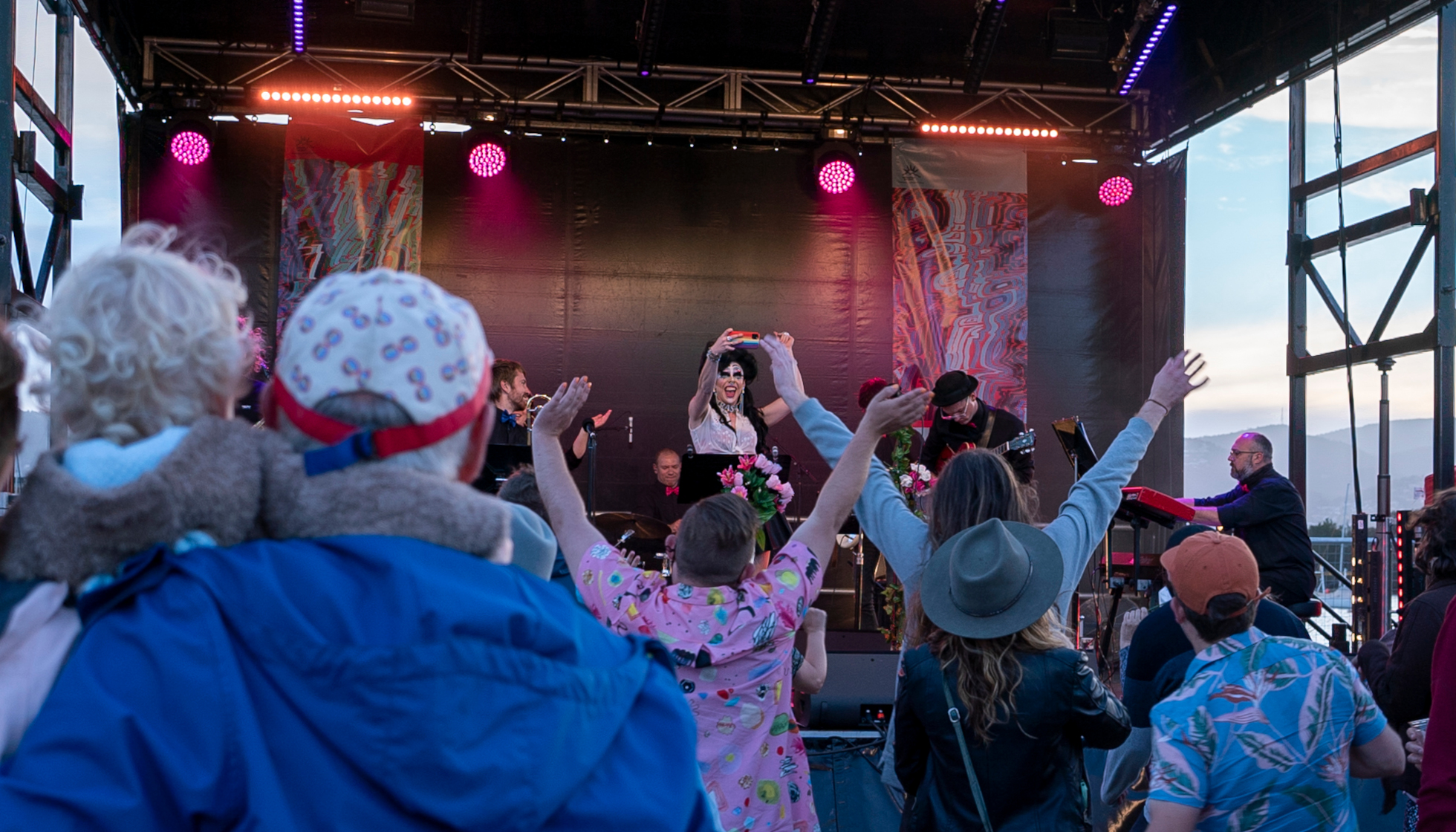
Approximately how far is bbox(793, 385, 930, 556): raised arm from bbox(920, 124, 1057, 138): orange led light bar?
7.01 metres

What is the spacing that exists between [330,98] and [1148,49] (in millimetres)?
6023

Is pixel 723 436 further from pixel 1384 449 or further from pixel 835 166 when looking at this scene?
pixel 1384 449

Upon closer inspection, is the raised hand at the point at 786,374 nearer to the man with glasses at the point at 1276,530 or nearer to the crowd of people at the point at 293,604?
the crowd of people at the point at 293,604

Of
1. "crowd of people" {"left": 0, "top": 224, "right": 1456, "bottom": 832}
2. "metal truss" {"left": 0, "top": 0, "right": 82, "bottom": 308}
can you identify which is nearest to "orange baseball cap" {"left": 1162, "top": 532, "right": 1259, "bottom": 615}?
"crowd of people" {"left": 0, "top": 224, "right": 1456, "bottom": 832}

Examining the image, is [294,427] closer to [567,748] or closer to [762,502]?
[567,748]

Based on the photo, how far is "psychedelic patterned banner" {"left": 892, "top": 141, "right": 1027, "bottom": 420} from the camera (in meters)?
9.30

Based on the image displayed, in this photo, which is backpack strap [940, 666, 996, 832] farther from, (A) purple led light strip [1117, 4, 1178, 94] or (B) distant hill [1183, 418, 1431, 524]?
(A) purple led light strip [1117, 4, 1178, 94]

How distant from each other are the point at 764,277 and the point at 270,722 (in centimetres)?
858

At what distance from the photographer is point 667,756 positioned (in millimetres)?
1044

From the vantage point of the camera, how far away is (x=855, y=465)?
220 centimetres

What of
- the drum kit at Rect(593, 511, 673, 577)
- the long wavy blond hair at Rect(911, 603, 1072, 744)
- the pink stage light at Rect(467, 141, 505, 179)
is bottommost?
the drum kit at Rect(593, 511, 673, 577)

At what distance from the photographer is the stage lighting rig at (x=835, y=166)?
8.96m

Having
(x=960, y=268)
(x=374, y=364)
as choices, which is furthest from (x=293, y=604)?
(x=960, y=268)

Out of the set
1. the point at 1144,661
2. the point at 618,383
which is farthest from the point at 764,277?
the point at 1144,661
